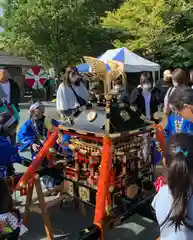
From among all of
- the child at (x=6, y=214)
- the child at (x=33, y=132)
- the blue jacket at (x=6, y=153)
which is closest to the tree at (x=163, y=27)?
the child at (x=33, y=132)

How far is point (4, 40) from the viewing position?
17500 mm

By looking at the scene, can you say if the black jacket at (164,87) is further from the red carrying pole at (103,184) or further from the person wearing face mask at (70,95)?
the red carrying pole at (103,184)

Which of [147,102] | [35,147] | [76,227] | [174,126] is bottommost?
[76,227]

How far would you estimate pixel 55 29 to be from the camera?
16.4 meters

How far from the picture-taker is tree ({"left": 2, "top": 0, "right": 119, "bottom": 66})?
52.2 feet

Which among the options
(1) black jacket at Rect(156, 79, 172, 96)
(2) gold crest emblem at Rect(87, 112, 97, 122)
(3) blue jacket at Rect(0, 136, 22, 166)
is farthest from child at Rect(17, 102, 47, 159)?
(1) black jacket at Rect(156, 79, 172, 96)

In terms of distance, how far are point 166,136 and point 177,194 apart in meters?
1.56

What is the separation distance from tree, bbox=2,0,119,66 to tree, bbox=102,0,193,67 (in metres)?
3.97

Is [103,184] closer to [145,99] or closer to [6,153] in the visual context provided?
[6,153]

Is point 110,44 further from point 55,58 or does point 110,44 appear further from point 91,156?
point 91,156

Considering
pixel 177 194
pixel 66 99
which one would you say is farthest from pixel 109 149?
pixel 66 99

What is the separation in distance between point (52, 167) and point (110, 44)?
14637mm

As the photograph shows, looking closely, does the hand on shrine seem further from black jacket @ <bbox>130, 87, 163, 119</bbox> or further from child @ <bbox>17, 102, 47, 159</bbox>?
black jacket @ <bbox>130, 87, 163, 119</bbox>

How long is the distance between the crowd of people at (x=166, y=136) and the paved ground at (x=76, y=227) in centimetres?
49
